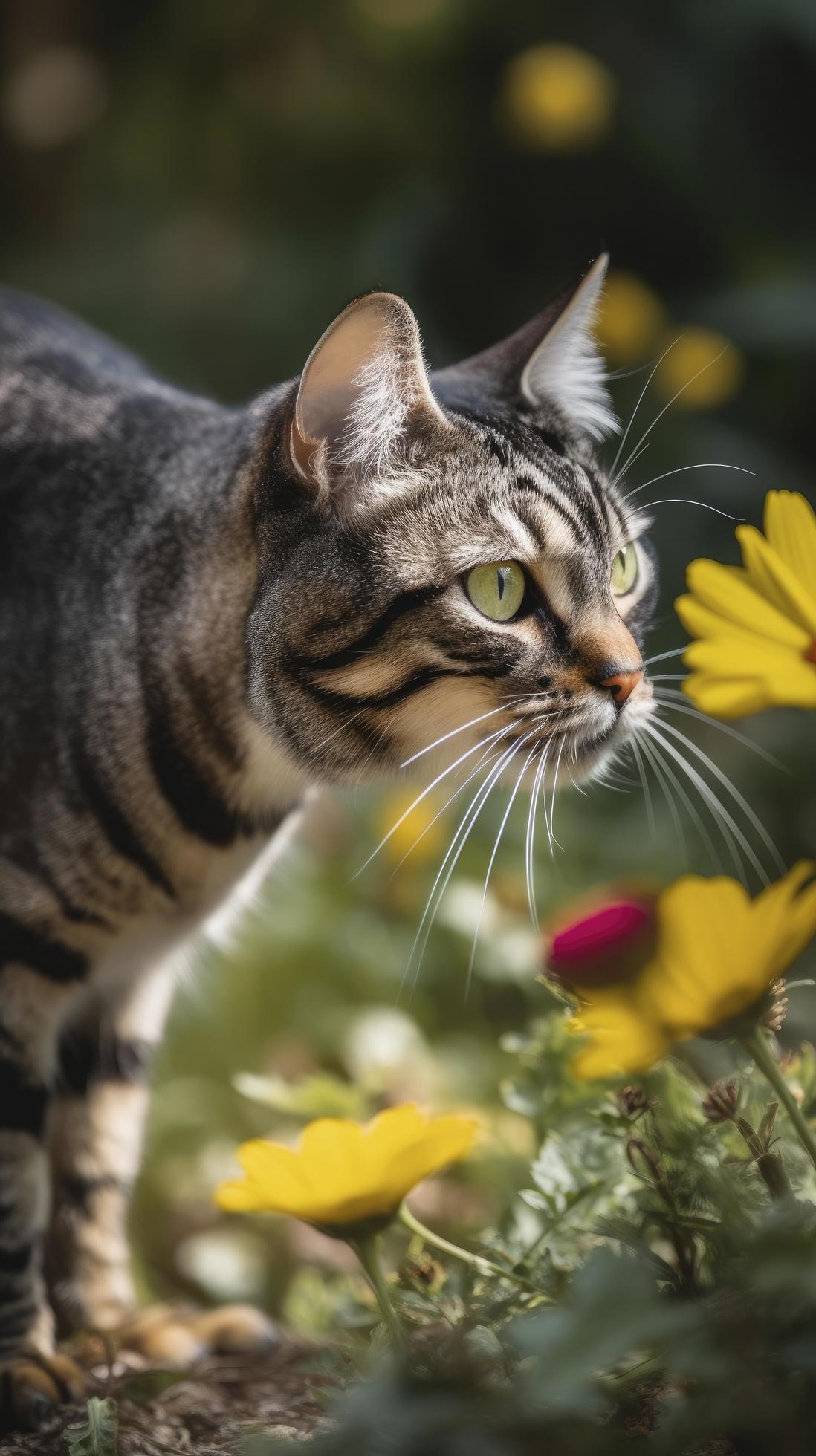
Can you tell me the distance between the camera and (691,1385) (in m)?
0.80

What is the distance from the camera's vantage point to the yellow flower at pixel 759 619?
74 cm

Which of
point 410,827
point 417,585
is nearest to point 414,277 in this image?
point 410,827

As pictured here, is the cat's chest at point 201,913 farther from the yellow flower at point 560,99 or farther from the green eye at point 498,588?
the yellow flower at point 560,99

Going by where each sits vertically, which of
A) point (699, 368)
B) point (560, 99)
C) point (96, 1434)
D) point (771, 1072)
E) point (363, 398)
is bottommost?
point (96, 1434)

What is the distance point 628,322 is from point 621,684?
1457mm

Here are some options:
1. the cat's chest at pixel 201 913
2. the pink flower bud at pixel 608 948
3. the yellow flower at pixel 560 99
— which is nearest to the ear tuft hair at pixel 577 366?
the cat's chest at pixel 201 913

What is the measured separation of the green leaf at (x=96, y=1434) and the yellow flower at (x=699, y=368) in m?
1.83

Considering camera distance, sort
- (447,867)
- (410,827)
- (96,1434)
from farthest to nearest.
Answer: (410,827), (447,867), (96,1434)

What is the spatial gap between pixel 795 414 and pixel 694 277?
18.6 inches

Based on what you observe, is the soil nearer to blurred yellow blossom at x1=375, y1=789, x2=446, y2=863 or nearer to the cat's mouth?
the cat's mouth

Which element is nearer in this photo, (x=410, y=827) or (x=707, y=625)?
(x=707, y=625)

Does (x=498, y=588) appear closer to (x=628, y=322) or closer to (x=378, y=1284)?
(x=378, y=1284)

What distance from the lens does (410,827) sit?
1.93 m

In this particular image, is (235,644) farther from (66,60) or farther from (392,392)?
(66,60)
